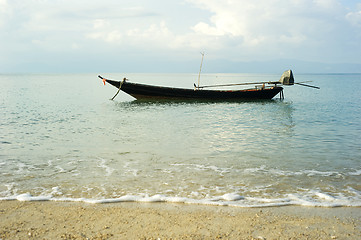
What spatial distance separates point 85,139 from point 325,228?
9.47 m

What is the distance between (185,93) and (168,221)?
78.6 ft

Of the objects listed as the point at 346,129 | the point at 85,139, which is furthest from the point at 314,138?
the point at 85,139

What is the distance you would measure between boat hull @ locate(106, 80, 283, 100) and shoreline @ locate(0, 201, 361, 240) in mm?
23080

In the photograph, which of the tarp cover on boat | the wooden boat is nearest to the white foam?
the wooden boat

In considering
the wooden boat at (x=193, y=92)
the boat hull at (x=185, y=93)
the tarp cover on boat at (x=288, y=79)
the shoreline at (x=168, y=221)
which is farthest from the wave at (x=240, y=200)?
the tarp cover on boat at (x=288, y=79)

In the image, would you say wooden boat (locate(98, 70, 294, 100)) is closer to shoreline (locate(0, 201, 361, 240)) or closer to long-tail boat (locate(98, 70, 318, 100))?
long-tail boat (locate(98, 70, 318, 100))

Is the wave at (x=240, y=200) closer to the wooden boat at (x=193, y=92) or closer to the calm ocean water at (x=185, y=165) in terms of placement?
the calm ocean water at (x=185, y=165)

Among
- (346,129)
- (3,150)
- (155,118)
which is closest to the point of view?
(3,150)

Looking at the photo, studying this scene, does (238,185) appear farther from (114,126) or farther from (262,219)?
(114,126)

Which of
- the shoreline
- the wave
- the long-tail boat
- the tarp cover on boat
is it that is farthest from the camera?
the long-tail boat

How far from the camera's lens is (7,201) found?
5176 mm

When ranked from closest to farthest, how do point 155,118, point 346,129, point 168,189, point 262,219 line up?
point 262,219, point 168,189, point 346,129, point 155,118

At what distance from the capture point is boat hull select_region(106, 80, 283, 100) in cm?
2777

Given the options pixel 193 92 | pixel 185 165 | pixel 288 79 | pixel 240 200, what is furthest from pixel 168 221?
pixel 288 79
